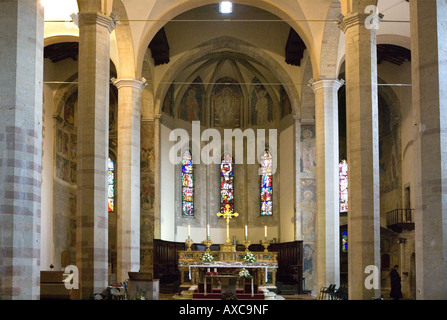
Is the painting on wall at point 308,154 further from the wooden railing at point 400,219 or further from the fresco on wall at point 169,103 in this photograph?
the fresco on wall at point 169,103

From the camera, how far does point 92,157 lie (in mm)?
15102

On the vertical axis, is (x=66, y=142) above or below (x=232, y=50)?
below

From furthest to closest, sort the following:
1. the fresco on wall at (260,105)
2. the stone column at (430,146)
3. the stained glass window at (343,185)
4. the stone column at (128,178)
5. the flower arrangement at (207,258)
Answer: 1. the fresco on wall at (260,105)
2. the stained glass window at (343,185)
3. the flower arrangement at (207,258)
4. the stone column at (128,178)
5. the stone column at (430,146)

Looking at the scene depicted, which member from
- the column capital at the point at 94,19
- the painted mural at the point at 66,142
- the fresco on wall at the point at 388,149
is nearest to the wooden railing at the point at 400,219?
the fresco on wall at the point at 388,149

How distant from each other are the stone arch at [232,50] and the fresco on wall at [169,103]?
4.29 feet

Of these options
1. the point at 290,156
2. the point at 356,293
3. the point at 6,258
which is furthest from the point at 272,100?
the point at 6,258

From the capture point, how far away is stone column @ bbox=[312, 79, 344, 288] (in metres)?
20.8

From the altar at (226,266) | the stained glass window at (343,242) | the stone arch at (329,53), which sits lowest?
the altar at (226,266)

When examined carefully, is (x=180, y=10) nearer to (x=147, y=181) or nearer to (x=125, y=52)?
(x=125, y=52)

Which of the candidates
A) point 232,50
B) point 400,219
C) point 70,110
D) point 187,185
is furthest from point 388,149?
point 70,110

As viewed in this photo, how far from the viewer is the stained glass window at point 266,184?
33.3 metres

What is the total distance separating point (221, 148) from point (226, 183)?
1.80m

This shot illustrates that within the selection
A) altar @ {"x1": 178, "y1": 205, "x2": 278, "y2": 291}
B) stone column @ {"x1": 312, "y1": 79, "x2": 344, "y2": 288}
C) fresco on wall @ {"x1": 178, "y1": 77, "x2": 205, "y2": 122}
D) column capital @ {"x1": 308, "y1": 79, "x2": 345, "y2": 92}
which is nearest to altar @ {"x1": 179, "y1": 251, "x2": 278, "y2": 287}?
altar @ {"x1": 178, "y1": 205, "x2": 278, "y2": 291}

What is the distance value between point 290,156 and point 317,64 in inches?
357
